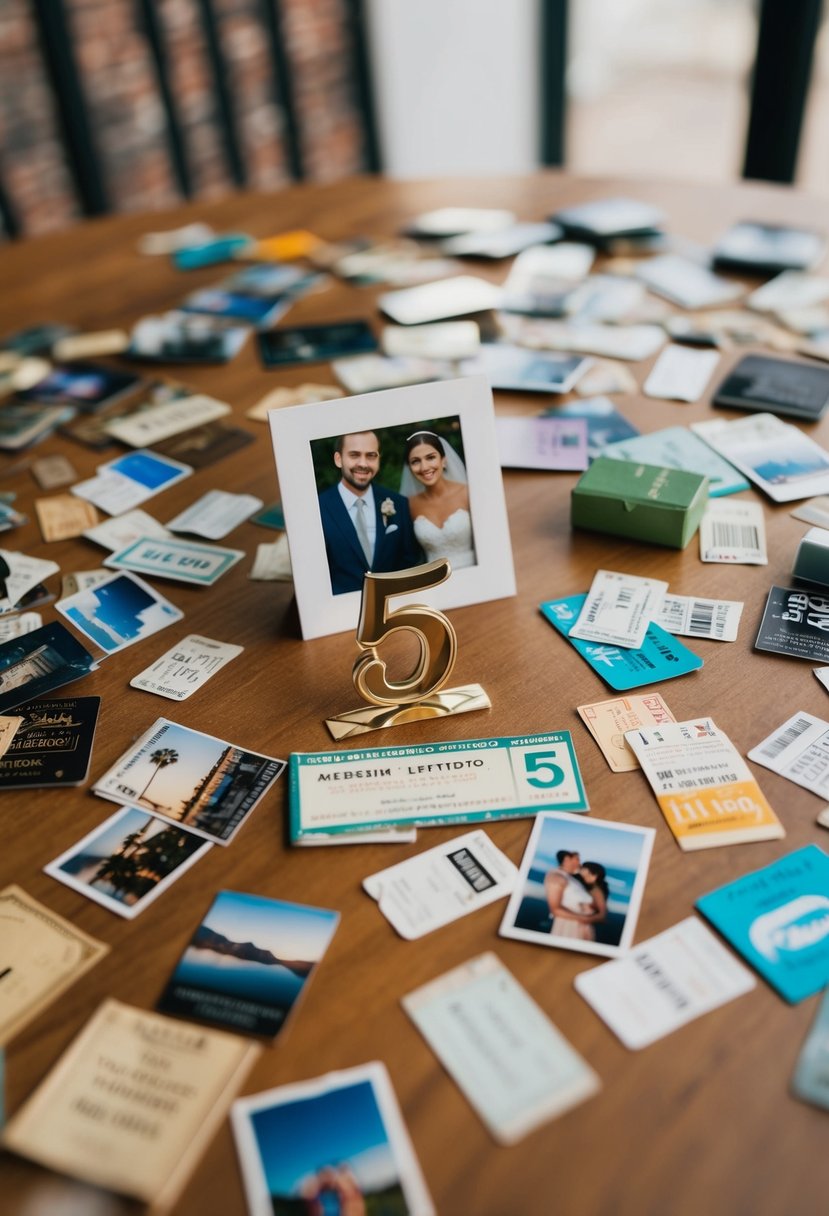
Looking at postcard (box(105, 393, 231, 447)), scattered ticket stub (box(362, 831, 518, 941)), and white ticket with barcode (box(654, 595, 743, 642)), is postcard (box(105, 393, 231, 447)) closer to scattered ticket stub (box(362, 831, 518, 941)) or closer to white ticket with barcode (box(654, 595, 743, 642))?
white ticket with barcode (box(654, 595, 743, 642))

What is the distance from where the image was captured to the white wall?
3975 millimetres

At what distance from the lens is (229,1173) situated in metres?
0.69

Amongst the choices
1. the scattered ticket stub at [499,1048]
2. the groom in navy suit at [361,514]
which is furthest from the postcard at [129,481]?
the scattered ticket stub at [499,1048]

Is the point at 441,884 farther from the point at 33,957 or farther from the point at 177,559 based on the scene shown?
the point at 177,559

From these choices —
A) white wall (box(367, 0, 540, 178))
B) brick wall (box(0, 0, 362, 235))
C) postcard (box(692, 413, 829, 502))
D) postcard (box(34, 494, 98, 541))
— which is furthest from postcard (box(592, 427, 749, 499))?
white wall (box(367, 0, 540, 178))

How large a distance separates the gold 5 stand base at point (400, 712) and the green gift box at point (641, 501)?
35 cm

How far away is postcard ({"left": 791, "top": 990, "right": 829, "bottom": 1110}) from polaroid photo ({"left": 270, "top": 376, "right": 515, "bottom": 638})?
1.89 feet

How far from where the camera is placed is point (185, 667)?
1.15 metres

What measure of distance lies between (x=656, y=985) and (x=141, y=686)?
2.09 feet

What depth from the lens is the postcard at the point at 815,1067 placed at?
2.33 ft

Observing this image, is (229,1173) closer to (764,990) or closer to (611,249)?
(764,990)

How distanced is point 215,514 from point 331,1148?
90cm

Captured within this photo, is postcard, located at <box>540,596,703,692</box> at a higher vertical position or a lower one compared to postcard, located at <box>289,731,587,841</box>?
lower

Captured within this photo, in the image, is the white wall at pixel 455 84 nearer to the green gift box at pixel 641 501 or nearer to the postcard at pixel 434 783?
the green gift box at pixel 641 501
